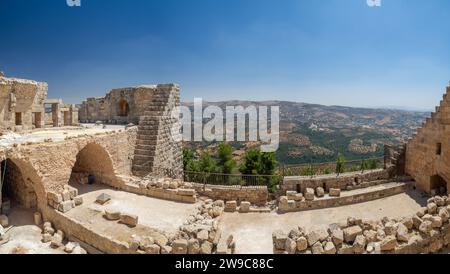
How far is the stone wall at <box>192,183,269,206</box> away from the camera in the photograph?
1187 centimetres

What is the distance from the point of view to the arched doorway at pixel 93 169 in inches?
542

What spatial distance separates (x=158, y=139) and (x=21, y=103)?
9.26 m

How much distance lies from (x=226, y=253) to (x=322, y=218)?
4.48 metres

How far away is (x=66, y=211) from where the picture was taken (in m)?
10.5

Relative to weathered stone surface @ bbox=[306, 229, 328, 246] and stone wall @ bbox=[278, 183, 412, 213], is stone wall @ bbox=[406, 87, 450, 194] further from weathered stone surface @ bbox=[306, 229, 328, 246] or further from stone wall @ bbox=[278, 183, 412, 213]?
weathered stone surface @ bbox=[306, 229, 328, 246]

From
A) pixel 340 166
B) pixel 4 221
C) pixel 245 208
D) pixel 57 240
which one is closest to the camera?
pixel 57 240

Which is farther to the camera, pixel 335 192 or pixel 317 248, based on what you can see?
pixel 335 192

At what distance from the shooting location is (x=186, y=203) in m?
11.7

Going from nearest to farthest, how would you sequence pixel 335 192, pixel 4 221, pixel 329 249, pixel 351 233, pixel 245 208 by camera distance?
1. pixel 329 249
2. pixel 351 233
3. pixel 4 221
4. pixel 245 208
5. pixel 335 192

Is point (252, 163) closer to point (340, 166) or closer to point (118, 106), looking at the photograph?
point (340, 166)

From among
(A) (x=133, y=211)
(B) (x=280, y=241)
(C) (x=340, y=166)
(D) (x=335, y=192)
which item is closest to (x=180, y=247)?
(B) (x=280, y=241)

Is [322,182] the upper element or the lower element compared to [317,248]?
upper
